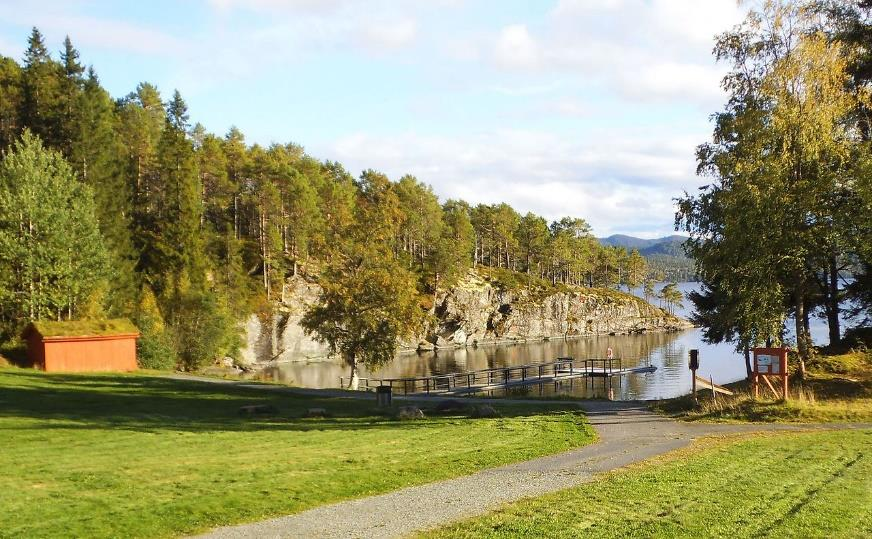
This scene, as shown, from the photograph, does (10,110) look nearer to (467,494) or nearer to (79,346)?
(79,346)

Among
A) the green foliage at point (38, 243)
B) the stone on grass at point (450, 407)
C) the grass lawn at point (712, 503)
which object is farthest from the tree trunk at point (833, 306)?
the green foliage at point (38, 243)

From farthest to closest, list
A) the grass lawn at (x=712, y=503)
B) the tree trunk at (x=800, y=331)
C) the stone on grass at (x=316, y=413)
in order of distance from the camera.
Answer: the tree trunk at (x=800, y=331) → the stone on grass at (x=316, y=413) → the grass lawn at (x=712, y=503)

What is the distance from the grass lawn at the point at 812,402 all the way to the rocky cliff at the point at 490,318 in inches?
2302

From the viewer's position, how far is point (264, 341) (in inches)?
3086

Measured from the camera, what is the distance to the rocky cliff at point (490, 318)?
80.1m

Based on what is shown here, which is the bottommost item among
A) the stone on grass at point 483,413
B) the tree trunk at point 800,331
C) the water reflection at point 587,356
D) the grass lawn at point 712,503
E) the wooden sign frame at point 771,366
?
the water reflection at point 587,356

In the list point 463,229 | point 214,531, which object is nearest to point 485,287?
point 463,229

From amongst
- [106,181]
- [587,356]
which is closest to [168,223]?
[106,181]

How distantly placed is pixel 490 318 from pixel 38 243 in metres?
77.1

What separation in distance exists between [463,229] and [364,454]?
106 metres

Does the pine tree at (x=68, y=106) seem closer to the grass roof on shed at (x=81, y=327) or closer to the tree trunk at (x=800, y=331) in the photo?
the grass roof on shed at (x=81, y=327)

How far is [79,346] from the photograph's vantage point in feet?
131

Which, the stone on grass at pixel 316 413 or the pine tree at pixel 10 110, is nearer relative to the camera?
the stone on grass at pixel 316 413

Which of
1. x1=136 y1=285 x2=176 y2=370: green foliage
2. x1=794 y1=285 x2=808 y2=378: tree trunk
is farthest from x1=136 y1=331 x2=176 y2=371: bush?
x1=794 y1=285 x2=808 y2=378: tree trunk
